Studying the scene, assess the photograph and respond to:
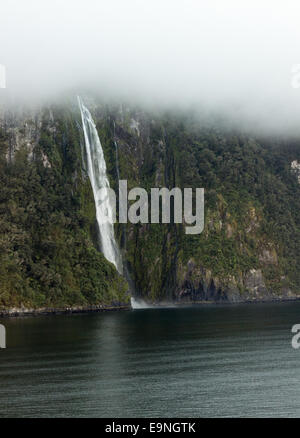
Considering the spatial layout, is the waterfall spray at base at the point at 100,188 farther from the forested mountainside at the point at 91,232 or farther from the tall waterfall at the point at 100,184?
the forested mountainside at the point at 91,232

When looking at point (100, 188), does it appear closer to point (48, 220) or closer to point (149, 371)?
point (48, 220)

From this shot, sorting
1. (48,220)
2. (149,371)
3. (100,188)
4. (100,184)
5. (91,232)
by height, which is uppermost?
(100,184)

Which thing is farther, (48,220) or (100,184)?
(100,184)

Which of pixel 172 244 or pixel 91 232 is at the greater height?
pixel 91 232

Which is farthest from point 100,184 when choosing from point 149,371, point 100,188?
point 149,371

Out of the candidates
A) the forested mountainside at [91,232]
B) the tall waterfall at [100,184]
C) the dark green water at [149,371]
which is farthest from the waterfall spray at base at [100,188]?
the dark green water at [149,371]
